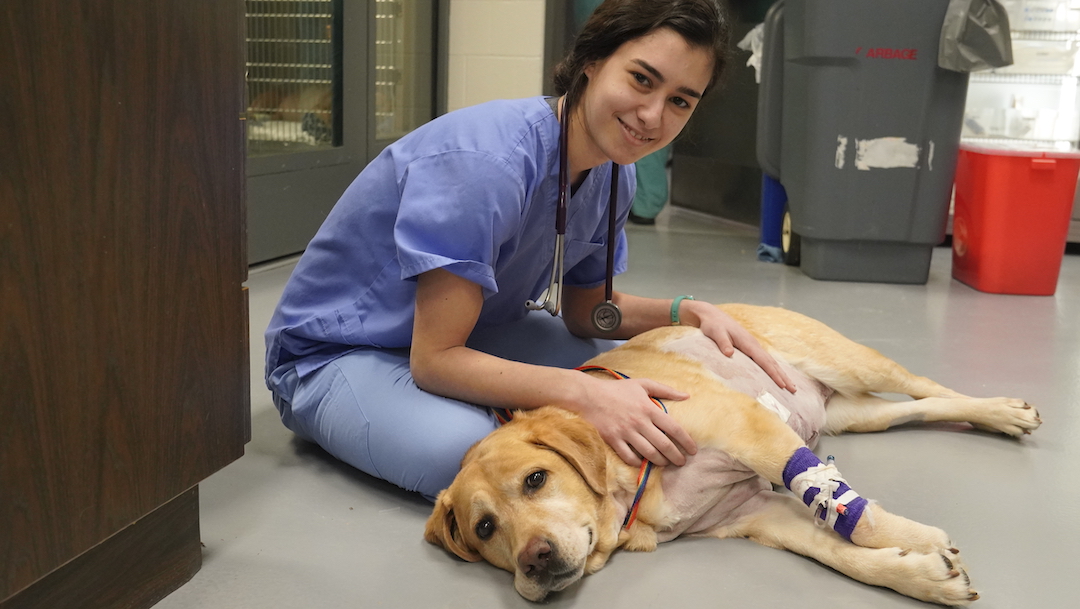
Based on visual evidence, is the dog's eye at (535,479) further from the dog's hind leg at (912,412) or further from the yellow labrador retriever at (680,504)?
the dog's hind leg at (912,412)

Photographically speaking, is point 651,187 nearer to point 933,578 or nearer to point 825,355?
point 825,355

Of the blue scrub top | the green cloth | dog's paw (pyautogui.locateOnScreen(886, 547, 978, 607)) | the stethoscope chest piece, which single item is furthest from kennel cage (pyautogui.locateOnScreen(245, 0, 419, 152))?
dog's paw (pyautogui.locateOnScreen(886, 547, 978, 607))

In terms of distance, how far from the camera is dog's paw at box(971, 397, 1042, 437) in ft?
7.14

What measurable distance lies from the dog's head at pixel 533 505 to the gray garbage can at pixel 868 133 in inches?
105

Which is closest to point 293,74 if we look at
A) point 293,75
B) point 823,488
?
point 293,75

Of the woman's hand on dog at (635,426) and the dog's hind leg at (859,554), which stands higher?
the woman's hand on dog at (635,426)

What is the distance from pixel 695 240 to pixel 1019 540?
340 cm

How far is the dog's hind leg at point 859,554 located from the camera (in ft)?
4.71

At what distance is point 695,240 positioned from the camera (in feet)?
16.4

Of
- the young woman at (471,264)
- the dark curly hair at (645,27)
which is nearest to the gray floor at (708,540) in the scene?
the young woman at (471,264)

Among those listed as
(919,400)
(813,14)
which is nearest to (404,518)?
(919,400)

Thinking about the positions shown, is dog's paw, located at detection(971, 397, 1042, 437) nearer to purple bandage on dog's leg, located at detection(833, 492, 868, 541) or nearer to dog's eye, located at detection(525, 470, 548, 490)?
purple bandage on dog's leg, located at detection(833, 492, 868, 541)

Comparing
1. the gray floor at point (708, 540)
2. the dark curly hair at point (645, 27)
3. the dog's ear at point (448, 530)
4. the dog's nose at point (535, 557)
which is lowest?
the gray floor at point (708, 540)

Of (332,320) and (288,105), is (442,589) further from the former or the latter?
(288,105)
